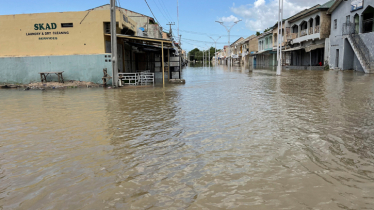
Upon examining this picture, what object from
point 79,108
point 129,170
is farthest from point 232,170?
point 79,108

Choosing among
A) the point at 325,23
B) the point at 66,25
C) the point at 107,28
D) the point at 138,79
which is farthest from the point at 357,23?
the point at 66,25

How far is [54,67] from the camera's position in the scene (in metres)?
19.1

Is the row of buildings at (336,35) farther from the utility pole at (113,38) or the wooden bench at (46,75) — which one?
the wooden bench at (46,75)

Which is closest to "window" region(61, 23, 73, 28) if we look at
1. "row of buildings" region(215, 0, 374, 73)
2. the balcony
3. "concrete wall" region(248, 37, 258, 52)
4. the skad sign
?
"row of buildings" region(215, 0, 374, 73)

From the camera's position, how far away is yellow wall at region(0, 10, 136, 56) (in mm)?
18703

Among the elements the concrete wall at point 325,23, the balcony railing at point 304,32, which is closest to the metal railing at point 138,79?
the concrete wall at point 325,23

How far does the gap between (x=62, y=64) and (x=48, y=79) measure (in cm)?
139

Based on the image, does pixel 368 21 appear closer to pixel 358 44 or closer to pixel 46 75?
pixel 358 44

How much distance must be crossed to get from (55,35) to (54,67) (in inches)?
81.2

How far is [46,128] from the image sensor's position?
6.79m

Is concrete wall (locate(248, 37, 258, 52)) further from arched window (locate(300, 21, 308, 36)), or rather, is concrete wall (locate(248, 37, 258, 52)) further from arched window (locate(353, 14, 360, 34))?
arched window (locate(353, 14, 360, 34))

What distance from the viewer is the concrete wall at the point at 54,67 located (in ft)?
62.4

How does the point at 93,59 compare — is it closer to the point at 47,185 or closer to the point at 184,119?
the point at 184,119

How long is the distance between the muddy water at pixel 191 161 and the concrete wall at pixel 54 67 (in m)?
11.6
